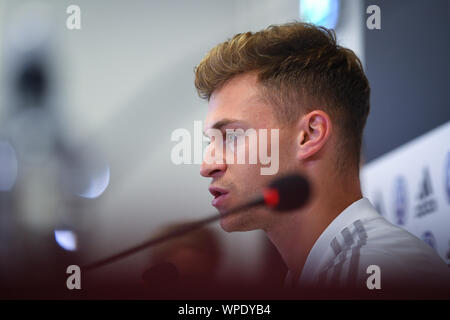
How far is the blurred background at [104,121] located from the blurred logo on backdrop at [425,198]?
8cm

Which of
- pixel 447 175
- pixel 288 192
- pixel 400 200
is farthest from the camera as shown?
pixel 400 200

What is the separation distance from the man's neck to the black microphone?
0.03 metres

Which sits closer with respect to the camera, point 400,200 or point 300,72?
point 300,72

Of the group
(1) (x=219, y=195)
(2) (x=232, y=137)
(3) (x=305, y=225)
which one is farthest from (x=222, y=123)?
(3) (x=305, y=225)

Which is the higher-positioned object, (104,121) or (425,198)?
(104,121)

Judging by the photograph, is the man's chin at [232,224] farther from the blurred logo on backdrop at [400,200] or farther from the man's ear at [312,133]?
the blurred logo on backdrop at [400,200]

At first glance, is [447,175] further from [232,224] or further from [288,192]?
[232,224]

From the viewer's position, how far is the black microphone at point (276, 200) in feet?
3.22

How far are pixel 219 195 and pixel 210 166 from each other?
62 millimetres

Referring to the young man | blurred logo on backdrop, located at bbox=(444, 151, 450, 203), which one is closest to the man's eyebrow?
the young man

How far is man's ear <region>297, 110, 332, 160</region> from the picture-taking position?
101cm

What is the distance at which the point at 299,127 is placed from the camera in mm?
1025

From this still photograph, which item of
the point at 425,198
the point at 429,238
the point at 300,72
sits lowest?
the point at 429,238

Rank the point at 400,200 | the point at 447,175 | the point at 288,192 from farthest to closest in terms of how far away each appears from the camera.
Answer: the point at 400,200
the point at 447,175
the point at 288,192
